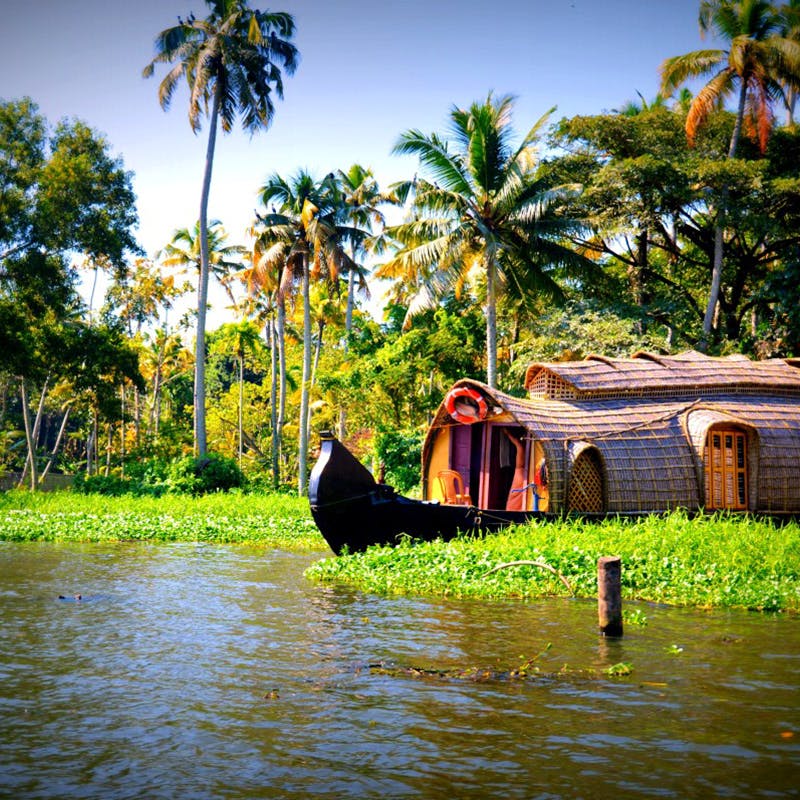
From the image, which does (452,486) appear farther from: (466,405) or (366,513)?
(366,513)

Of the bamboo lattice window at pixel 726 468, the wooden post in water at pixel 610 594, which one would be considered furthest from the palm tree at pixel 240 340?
the wooden post in water at pixel 610 594

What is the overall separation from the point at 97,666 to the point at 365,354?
830 inches

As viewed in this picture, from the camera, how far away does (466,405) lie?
15.3m

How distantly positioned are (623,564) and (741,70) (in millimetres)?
16935

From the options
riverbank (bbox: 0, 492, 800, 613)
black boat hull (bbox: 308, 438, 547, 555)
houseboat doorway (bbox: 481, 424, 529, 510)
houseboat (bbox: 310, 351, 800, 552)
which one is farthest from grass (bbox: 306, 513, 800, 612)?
houseboat doorway (bbox: 481, 424, 529, 510)

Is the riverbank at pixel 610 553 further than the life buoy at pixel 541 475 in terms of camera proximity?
No

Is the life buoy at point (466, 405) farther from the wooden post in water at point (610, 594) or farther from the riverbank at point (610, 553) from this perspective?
the wooden post in water at point (610, 594)

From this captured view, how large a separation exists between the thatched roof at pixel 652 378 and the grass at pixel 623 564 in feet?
10.7

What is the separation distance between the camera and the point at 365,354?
93.8ft

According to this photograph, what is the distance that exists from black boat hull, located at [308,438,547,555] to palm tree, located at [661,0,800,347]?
1245 cm

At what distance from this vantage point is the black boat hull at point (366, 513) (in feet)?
43.2

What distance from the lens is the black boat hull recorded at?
13164 millimetres

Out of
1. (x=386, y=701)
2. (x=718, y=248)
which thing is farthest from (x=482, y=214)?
(x=386, y=701)

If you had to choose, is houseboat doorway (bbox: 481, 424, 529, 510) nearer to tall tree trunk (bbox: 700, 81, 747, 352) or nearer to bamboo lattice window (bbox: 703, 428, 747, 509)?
bamboo lattice window (bbox: 703, 428, 747, 509)
